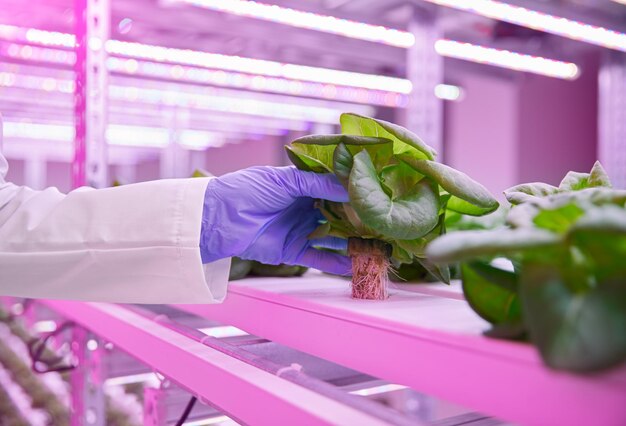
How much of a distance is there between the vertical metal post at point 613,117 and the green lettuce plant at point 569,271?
140 inches

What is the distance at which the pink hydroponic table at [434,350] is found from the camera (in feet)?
1.46

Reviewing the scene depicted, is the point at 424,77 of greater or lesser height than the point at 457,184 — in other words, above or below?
above

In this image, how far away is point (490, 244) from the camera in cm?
44

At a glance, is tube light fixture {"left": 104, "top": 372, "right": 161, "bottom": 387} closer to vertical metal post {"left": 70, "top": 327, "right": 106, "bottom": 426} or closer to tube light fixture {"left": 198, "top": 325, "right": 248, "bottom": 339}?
vertical metal post {"left": 70, "top": 327, "right": 106, "bottom": 426}

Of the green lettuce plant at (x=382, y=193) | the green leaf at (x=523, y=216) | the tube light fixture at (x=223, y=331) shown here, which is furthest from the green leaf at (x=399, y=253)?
the tube light fixture at (x=223, y=331)

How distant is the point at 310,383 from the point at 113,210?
41 centimetres

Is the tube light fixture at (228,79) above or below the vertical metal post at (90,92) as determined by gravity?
above

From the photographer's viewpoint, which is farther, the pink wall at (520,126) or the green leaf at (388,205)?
the pink wall at (520,126)

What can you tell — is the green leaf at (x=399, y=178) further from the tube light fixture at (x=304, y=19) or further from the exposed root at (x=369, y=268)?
the tube light fixture at (x=304, y=19)

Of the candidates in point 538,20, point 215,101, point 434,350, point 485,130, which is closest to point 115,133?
point 215,101

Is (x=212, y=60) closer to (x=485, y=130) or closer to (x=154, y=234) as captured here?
(x=154, y=234)

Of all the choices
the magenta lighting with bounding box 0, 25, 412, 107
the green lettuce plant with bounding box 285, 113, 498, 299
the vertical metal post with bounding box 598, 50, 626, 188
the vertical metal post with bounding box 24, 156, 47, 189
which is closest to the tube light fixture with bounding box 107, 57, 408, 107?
the magenta lighting with bounding box 0, 25, 412, 107

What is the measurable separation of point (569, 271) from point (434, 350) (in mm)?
162

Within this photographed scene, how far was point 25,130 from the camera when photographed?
23.7ft
